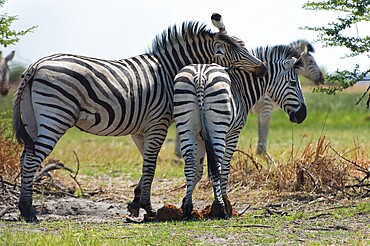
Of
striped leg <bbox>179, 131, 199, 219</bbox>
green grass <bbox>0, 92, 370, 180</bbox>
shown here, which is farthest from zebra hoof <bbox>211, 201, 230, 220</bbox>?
green grass <bbox>0, 92, 370, 180</bbox>

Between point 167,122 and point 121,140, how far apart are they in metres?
12.1

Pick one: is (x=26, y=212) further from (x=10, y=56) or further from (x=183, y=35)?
(x=10, y=56)

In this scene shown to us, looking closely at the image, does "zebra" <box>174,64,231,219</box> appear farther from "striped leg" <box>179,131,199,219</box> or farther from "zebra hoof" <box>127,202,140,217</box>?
"zebra hoof" <box>127,202,140,217</box>

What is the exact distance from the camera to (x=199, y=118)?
9.09 metres

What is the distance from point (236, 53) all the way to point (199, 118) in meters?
1.69

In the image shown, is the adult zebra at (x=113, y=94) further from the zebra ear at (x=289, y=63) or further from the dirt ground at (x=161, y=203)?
the dirt ground at (x=161, y=203)

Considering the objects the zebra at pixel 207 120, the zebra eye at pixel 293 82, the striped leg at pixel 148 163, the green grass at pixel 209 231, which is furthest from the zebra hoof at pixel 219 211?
the zebra eye at pixel 293 82

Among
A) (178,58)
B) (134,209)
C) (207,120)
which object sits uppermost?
(178,58)

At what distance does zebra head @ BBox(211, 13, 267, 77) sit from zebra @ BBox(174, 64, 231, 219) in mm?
1306

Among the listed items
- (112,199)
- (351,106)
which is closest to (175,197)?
(112,199)

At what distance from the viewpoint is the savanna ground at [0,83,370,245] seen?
777 centimetres

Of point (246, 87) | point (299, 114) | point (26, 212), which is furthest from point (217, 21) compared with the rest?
point (26, 212)

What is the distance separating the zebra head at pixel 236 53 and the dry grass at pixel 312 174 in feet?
5.79

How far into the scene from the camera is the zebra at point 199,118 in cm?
900
